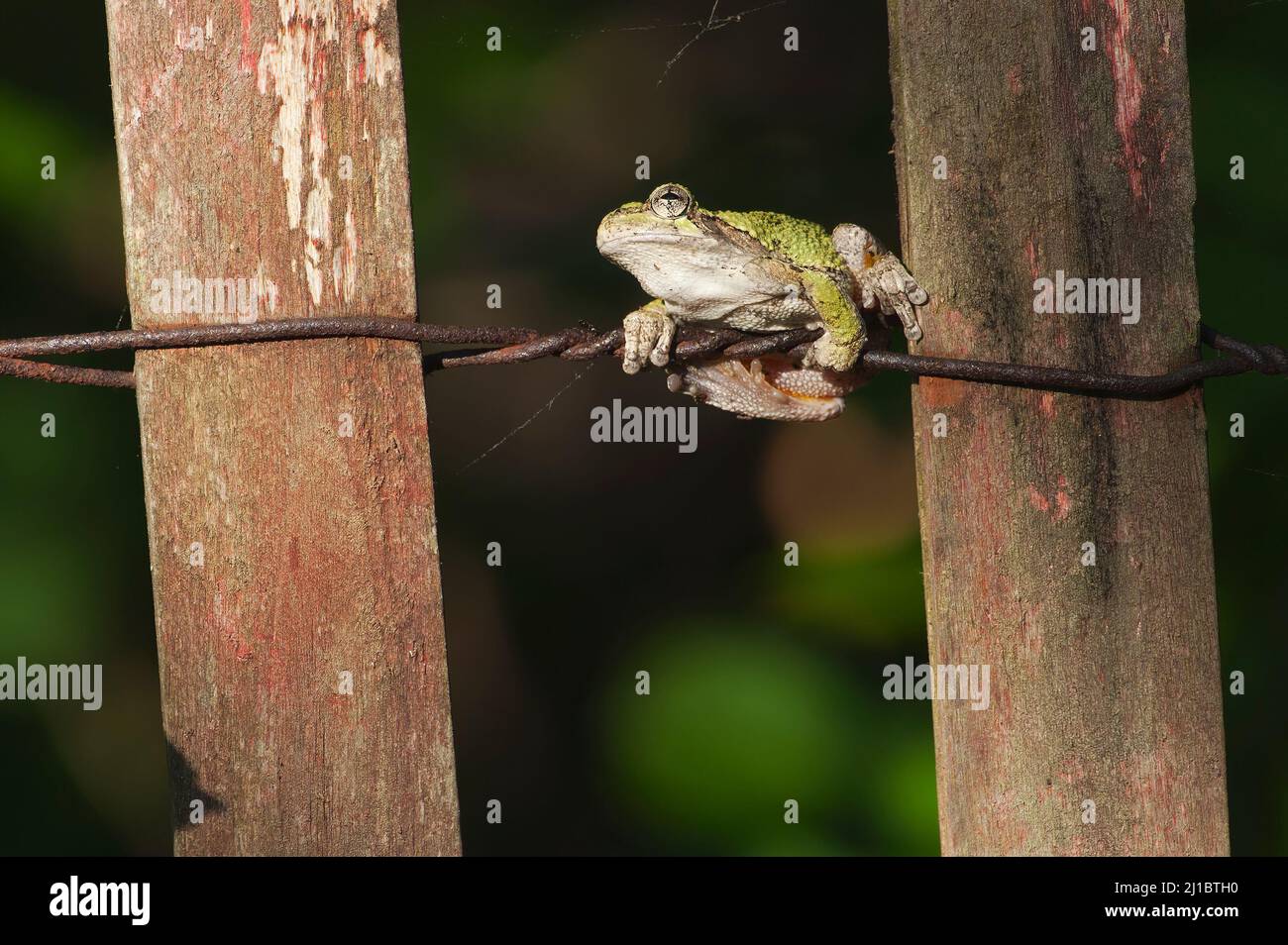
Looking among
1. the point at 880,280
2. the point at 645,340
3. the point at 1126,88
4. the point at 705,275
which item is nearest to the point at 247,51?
the point at 645,340

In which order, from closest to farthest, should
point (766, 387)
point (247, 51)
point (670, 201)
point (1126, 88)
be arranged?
point (247, 51) < point (1126, 88) < point (766, 387) < point (670, 201)

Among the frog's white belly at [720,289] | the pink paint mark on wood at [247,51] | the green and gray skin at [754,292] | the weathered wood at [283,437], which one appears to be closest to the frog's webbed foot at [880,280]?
the green and gray skin at [754,292]

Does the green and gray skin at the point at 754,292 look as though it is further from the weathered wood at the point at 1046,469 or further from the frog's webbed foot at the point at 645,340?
the weathered wood at the point at 1046,469

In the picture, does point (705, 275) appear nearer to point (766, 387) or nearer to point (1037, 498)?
point (766, 387)

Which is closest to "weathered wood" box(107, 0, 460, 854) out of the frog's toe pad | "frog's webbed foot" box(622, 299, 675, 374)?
"frog's webbed foot" box(622, 299, 675, 374)

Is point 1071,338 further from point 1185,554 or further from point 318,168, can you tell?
point 318,168

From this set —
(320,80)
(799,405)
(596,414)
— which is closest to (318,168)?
(320,80)

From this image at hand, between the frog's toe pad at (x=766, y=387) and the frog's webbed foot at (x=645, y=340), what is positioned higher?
the frog's webbed foot at (x=645, y=340)

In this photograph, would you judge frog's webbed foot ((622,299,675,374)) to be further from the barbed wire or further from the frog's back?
the frog's back
